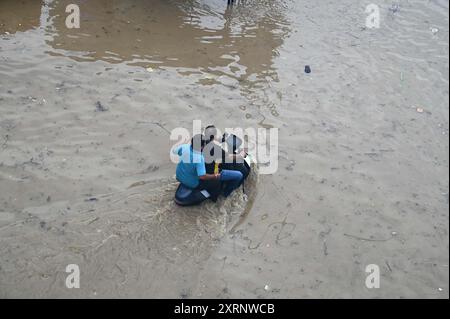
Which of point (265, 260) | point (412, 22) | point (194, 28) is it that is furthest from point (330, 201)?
point (412, 22)

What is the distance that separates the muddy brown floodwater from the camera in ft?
15.6

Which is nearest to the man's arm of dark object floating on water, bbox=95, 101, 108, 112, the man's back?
the man's back

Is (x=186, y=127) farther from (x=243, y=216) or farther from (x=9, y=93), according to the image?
(x=9, y=93)

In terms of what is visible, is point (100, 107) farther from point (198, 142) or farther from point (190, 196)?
point (198, 142)

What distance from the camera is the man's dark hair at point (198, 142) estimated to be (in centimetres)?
478

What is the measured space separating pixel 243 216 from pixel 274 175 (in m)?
0.82

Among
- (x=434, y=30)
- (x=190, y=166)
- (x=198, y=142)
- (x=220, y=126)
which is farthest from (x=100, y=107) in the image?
(x=434, y=30)

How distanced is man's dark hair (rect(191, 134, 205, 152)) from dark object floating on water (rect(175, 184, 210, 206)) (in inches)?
23.9

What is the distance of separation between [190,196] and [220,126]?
1676mm

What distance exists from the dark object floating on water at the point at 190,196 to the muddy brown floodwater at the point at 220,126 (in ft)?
0.46

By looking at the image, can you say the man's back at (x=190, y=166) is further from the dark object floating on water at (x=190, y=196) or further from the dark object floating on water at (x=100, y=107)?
the dark object floating on water at (x=100, y=107)

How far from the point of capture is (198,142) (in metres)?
4.80

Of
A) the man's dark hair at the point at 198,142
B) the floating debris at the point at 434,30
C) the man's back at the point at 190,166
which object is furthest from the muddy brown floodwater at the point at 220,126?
the man's dark hair at the point at 198,142

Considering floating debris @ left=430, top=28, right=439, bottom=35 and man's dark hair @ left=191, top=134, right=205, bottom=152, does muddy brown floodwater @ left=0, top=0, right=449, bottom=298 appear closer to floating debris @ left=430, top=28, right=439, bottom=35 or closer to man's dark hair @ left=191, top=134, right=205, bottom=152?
floating debris @ left=430, top=28, right=439, bottom=35
